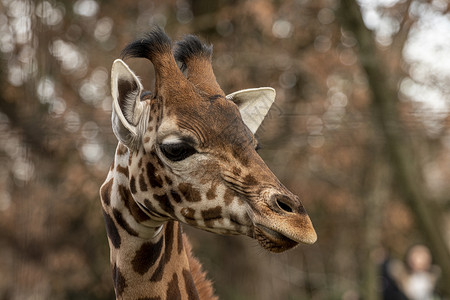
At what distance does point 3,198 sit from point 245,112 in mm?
11616

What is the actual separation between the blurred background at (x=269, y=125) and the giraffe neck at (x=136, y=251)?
3.95 m

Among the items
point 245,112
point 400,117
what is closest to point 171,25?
point 400,117

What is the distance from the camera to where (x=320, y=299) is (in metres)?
17.6

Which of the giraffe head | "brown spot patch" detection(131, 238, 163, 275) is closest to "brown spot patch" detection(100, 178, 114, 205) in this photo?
the giraffe head

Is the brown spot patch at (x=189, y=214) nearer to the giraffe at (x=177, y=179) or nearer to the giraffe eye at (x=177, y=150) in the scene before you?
the giraffe at (x=177, y=179)

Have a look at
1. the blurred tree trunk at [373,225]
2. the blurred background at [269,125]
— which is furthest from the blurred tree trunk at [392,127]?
the blurred tree trunk at [373,225]

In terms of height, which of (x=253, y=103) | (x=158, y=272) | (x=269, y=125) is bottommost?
(x=269, y=125)

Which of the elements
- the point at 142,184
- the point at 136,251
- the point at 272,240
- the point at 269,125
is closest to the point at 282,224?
the point at 272,240

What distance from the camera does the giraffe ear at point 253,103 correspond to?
11.3 feet

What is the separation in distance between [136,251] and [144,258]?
6 centimetres

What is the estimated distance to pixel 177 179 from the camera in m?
2.89

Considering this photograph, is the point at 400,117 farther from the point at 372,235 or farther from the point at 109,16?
the point at 109,16

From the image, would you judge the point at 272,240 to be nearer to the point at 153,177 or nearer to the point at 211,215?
the point at 211,215

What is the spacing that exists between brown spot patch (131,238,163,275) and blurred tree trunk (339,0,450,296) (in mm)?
5794
